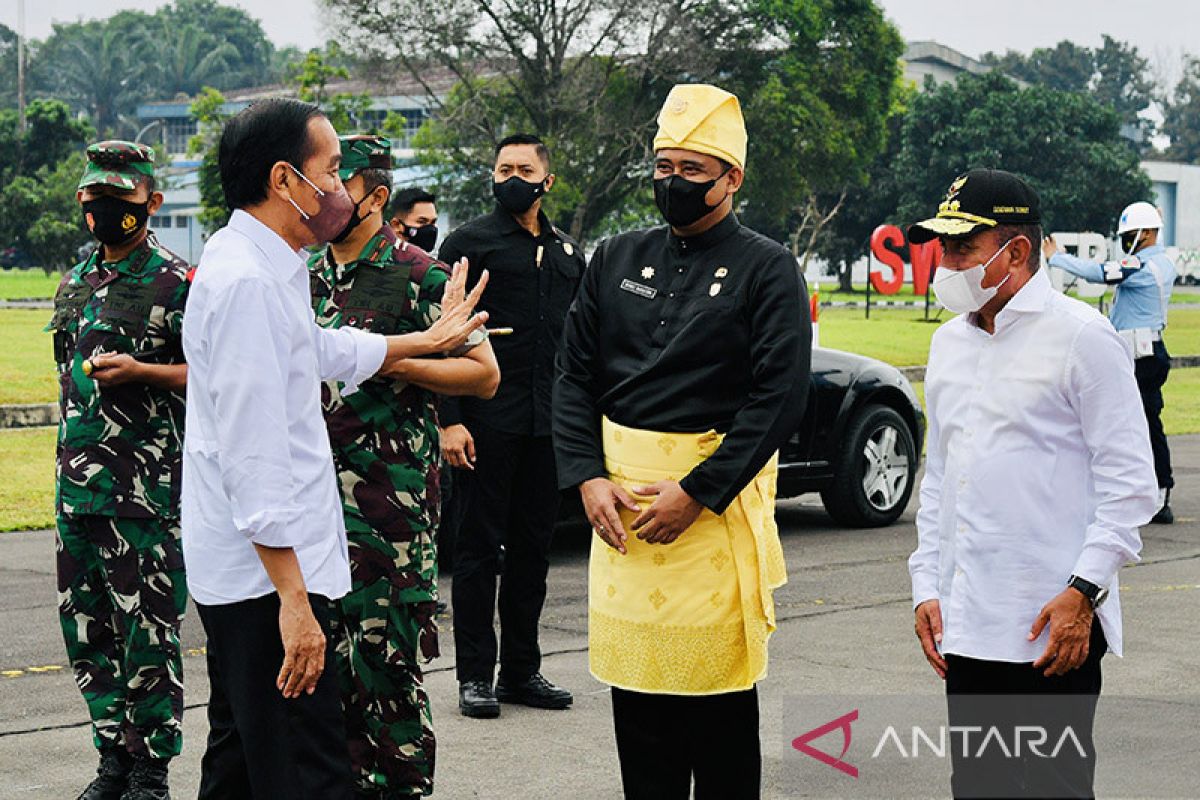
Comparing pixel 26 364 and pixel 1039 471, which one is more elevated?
pixel 1039 471

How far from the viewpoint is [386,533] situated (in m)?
5.30

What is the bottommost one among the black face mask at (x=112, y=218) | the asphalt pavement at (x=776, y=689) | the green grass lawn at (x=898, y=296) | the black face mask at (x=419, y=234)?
the green grass lawn at (x=898, y=296)

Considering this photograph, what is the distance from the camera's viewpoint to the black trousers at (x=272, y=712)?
12.5 feet

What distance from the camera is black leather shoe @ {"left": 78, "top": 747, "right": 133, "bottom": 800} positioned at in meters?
5.66

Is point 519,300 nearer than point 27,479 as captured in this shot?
Yes

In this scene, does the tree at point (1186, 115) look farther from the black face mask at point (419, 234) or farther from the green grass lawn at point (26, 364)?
the black face mask at point (419, 234)

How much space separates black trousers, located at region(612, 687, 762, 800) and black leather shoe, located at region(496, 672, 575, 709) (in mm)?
2370

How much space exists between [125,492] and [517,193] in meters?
2.22

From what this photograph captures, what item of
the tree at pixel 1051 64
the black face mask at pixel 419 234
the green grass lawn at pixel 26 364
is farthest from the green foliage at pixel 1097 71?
the black face mask at pixel 419 234

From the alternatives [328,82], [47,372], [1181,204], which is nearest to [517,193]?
[47,372]

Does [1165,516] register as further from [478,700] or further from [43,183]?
[43,183]

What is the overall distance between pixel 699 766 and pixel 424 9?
50.8m

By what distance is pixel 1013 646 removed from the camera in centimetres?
403

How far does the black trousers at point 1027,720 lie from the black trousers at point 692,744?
2.12ft
